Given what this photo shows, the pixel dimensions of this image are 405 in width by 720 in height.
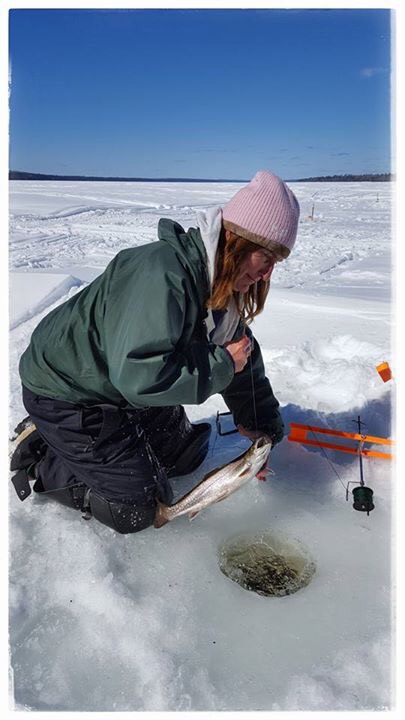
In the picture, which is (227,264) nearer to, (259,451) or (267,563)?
(259,451)

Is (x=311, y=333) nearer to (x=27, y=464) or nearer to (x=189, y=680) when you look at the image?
(x=27, y=464)

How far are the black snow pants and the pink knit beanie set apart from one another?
0.90 m

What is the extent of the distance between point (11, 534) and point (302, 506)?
131 cm

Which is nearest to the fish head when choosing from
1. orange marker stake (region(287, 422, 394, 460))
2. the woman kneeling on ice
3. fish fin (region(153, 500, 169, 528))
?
the woman kneeling on ice

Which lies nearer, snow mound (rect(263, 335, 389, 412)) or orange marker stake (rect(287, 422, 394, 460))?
→ orange marker stake (rect(287, 422, 394, 460))

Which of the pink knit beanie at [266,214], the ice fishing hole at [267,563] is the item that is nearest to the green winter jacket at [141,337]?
the pink knit beanie at [266,214]

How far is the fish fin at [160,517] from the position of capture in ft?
7.61

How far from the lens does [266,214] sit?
1.82 meters

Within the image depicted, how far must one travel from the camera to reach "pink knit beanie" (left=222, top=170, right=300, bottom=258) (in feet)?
5.98

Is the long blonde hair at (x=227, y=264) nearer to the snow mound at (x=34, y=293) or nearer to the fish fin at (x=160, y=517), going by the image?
the fish fin at (x=160, y=517)

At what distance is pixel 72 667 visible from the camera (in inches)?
68.2

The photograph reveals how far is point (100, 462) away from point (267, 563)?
0.82 m

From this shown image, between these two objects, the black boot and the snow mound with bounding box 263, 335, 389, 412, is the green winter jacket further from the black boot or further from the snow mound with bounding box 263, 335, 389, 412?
the snow mound with bounding box 263, 335, 389, 412

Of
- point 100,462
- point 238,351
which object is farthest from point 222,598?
point 238,351
